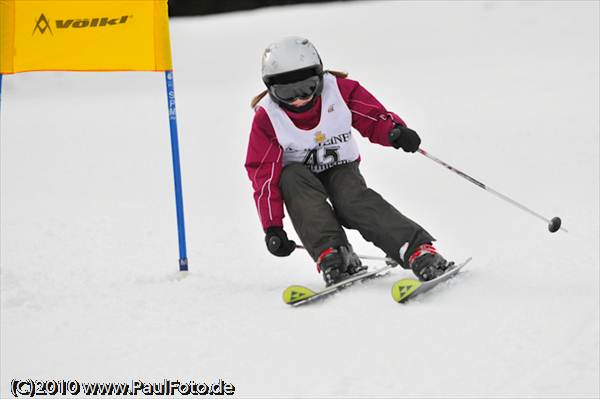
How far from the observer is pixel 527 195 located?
6.71m

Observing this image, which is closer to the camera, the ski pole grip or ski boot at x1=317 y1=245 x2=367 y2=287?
ski boot at x1=317 y1=245 x2=367 y2=287

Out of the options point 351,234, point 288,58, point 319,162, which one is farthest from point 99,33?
point 351,234

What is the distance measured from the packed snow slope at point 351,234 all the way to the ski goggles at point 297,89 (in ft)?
3.72

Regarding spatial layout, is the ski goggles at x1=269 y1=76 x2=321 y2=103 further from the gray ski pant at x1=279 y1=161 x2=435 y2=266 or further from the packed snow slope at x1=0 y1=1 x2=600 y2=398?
the packed snow slope at x1=0 y1=1 x2=600 y2=398

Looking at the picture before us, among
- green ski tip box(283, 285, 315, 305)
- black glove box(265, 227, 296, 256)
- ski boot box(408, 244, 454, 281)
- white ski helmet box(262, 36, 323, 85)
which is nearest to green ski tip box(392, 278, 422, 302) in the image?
ski boot box(408, 244, 454, 281)

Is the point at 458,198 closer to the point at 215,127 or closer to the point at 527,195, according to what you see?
the point at 527,195

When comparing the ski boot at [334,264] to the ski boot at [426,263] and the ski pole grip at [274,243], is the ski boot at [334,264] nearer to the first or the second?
the ski pole grip at [274,243]

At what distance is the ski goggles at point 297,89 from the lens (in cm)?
425

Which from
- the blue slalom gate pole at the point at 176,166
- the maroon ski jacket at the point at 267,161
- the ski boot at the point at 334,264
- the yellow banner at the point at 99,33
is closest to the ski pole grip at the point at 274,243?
the maroon ski jacket at the point at 267,161

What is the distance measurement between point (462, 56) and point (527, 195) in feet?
23.5

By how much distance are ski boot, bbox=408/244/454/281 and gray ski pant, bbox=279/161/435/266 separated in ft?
0.14

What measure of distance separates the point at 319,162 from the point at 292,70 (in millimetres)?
614

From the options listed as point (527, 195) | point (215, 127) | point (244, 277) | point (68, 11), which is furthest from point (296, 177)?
point (215, 127)

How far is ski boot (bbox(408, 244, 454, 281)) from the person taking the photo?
12.8 ft
